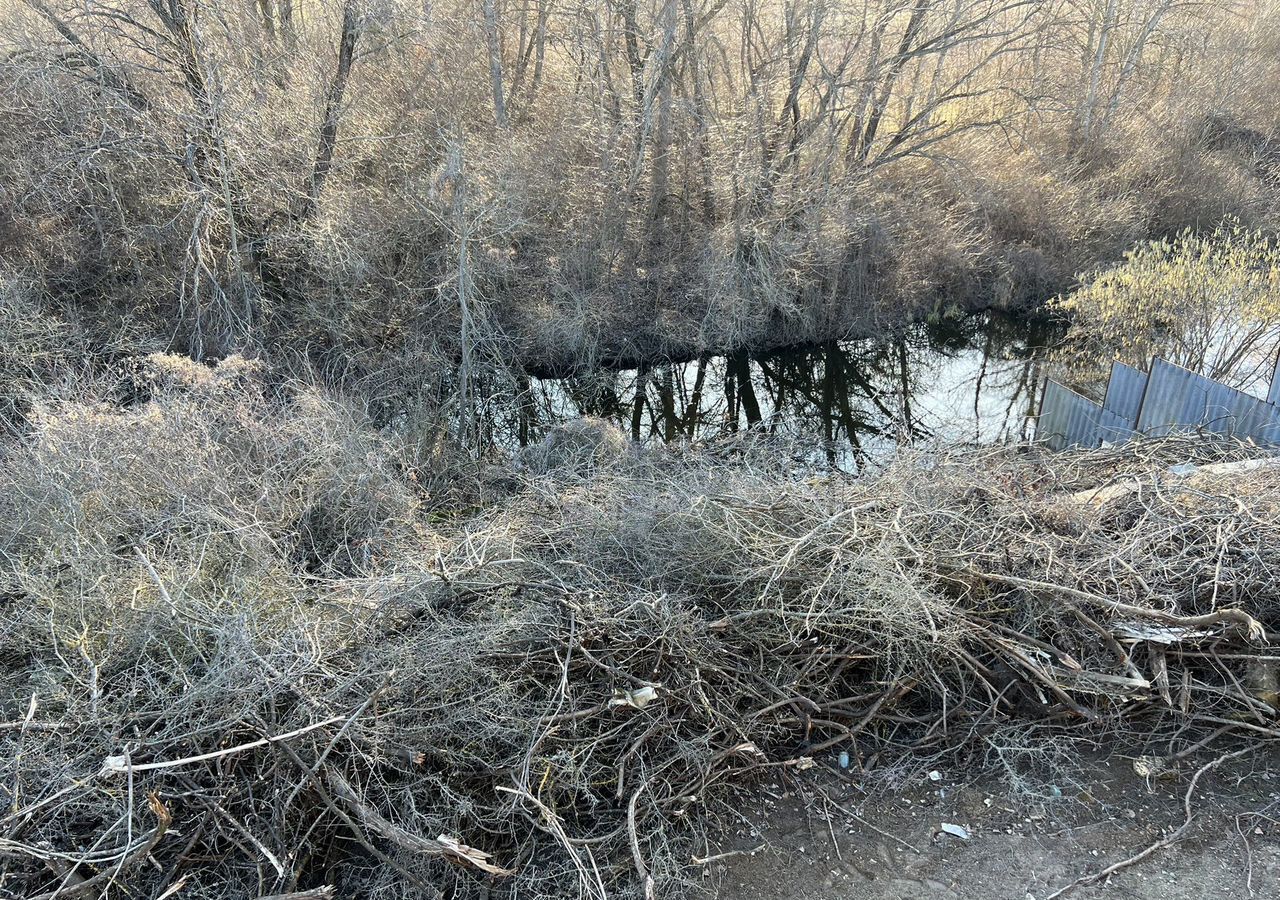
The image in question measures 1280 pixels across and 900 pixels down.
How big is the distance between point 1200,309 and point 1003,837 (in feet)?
26.4

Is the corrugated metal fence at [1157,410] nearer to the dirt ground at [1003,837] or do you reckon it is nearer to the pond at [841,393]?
the pond at [841,393]

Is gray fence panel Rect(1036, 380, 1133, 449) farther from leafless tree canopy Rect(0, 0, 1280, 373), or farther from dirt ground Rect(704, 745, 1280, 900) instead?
leafless tree canopy Rect(0, 0, 1280, 373)

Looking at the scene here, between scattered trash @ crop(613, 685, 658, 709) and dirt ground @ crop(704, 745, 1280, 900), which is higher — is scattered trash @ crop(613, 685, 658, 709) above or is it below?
above

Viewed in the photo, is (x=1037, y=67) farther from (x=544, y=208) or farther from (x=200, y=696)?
(x=200, y=696)

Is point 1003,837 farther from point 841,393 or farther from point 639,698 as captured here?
point 841,393

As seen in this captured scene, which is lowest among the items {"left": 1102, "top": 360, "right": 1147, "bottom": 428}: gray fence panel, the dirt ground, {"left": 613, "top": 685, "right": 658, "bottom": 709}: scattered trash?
the dirt ground

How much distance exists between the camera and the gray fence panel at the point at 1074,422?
8.27m

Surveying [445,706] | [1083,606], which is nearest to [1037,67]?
[1083,606]

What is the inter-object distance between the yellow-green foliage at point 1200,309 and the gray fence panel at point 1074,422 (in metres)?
1.79

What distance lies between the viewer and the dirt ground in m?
3.65

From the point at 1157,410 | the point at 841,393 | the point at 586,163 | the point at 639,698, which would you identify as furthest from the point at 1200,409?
the point at 586,163

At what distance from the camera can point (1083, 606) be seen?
14.3 ft

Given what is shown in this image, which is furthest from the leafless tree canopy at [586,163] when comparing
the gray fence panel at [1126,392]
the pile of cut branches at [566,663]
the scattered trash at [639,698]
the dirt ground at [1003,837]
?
the dirt ground at [1003,837]

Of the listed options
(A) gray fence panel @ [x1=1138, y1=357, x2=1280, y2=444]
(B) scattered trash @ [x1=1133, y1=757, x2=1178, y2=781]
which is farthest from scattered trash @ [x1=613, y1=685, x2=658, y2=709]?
(A) gray fence panel @ [x1=1138, y1=357, x2=1280, y2=444]
